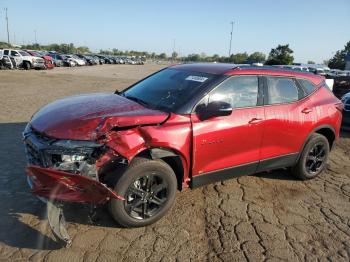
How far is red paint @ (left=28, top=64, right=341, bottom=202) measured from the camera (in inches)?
132

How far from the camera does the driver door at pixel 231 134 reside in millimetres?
3994

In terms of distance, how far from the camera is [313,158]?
17.9 feet

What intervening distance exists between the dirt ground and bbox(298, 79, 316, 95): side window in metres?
1.46

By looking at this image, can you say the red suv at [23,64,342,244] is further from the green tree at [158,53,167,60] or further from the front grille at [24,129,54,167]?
the green tree at [158,53,167,60]

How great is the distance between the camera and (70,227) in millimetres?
3674

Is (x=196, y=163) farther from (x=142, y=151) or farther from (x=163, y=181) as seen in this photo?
(x=142, y=151)

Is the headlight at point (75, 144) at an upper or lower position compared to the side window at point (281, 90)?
lower

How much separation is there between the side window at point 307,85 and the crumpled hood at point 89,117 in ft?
8.23

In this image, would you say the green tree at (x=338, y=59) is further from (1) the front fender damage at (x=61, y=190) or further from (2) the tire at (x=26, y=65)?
(1) the front fender damage at (x=61, y=190)

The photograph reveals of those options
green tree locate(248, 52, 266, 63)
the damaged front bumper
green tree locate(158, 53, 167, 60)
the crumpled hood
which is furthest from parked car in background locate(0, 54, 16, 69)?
green tree locate(158, 53, 167, 60)

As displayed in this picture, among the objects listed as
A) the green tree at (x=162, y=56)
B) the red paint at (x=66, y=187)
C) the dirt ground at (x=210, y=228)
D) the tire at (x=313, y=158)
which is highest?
the red paint at (x=66, y=187)

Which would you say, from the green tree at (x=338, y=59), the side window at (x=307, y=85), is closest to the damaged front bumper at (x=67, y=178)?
the side window at (x=307, y=85)

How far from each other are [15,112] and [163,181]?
681 centimetres

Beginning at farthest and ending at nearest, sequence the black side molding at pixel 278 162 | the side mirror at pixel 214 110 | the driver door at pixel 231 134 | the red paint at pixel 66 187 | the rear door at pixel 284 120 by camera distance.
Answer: the black side molding at pixel 278 162
the rear door at pixel 284 120
the driver door at pixel 231 134
the side mirror at pixel 214 110
the red paint at pixel 66 187
